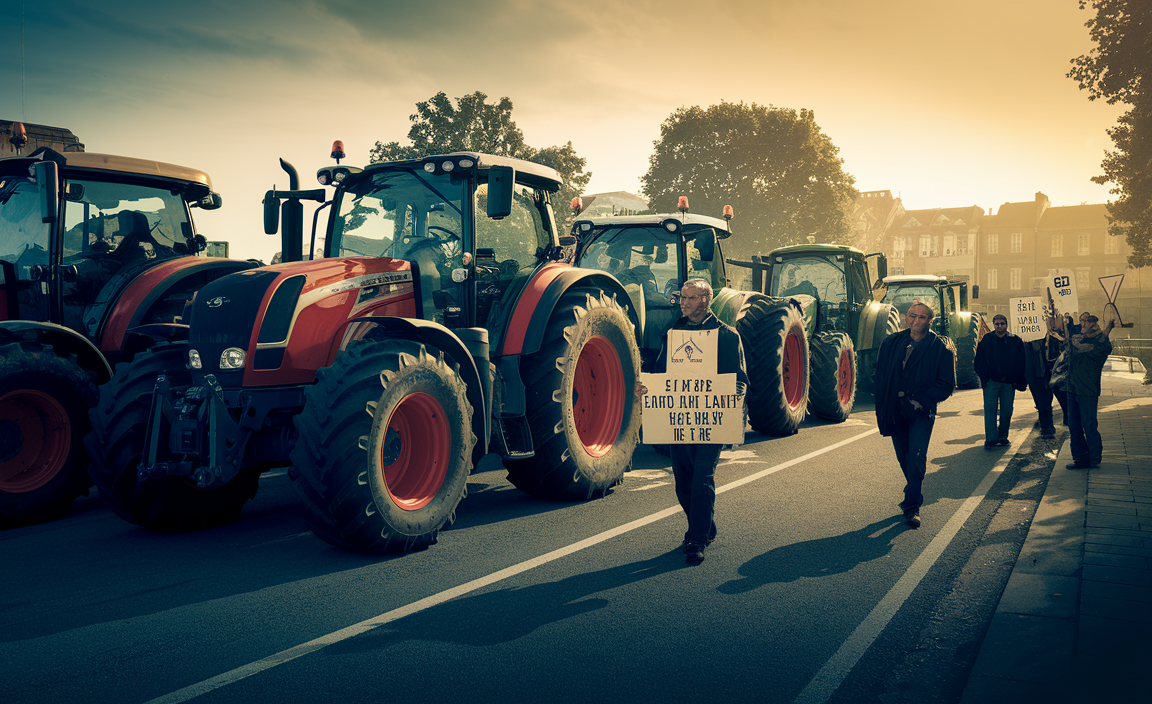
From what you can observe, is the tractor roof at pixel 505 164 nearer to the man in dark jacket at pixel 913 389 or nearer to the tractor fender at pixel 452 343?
the tractor fender at pixel 452 343

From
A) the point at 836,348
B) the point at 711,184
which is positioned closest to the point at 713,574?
the point at 836,348

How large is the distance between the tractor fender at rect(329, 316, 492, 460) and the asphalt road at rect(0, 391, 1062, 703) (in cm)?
86

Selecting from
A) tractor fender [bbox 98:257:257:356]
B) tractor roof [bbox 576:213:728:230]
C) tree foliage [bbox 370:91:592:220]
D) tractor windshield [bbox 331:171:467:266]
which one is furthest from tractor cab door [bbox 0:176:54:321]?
tree foliage [bbox 370:91:592:220]

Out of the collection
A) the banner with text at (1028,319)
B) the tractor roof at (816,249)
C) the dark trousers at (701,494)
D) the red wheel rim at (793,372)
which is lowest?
the dark trousers at (701,494)

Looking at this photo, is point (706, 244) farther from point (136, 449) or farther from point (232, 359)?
point (136, 449)

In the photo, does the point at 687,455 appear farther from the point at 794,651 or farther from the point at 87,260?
the point at 87,260

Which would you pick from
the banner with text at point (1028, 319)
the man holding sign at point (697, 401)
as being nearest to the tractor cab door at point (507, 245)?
the man holding sign at point (697, 401)

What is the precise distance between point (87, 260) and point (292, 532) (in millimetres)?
3927

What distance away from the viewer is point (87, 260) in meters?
8.12

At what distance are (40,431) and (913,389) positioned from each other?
7276 mm

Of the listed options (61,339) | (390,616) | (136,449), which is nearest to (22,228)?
(61,339)

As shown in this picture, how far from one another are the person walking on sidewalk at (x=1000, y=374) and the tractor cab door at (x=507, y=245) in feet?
21.6

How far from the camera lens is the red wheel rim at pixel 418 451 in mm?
5797

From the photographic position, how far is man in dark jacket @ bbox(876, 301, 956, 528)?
6.74 m
